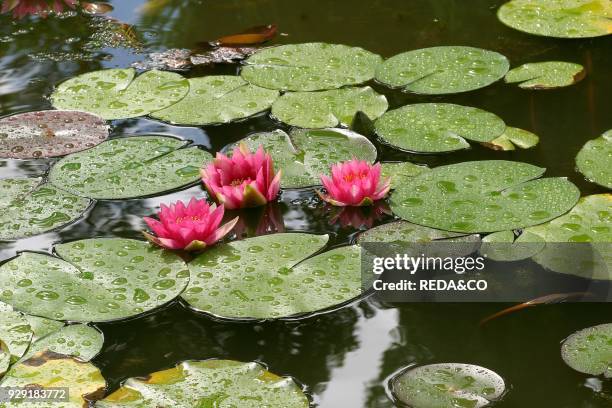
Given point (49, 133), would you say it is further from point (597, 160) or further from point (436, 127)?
point (597, 160)

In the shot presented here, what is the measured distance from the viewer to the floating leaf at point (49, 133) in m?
2.74

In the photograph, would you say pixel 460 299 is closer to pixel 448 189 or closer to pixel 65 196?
pixel 448 189

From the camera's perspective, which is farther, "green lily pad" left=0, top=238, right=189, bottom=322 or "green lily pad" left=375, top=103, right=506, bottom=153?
"green lily pad" left=375, top=103, right=506, bottom=153

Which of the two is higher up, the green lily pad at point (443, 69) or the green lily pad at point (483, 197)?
the green lily pad at point (443, 69)

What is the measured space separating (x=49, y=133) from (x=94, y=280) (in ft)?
2.92

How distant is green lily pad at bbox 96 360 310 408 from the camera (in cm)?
173

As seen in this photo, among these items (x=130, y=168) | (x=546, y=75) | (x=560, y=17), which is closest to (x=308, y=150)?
(x=130, y=168)

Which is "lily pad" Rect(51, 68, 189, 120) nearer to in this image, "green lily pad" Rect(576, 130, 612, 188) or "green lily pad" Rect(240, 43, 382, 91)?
"green lily pad" Rect(240, 43, 382, 91)

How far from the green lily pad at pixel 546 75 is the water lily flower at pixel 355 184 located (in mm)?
903

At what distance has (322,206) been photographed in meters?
2.45

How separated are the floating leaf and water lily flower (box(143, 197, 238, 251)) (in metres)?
0.63

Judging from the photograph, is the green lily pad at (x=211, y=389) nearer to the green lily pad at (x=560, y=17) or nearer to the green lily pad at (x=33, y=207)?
the green lily pad at (x=33, y=207)

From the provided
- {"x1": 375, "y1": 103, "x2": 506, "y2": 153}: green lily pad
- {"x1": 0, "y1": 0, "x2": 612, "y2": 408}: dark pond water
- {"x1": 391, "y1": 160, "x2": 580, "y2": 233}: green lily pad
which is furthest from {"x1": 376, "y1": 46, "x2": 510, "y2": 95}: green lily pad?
{"x1": 391, "y1": 160, "x2": 580, "y2": 233}: green lily pad

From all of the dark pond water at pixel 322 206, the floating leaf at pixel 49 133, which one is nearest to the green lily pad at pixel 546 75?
the dark pond water at pixel 322 206
